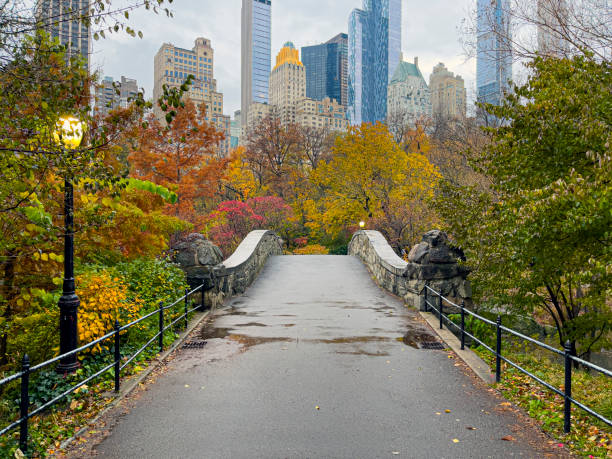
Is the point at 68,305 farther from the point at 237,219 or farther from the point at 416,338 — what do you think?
the point at 237,219

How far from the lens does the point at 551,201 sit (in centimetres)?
622

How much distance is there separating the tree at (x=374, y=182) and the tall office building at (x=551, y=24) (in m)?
13.1

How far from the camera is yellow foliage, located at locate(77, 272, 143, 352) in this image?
253 inches

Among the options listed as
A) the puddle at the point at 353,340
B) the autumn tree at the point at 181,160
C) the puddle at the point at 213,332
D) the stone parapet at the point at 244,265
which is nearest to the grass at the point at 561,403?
the puddle at the point at 353,340

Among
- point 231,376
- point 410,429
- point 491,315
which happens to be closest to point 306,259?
point 491,315

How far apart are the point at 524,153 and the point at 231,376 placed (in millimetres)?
6979

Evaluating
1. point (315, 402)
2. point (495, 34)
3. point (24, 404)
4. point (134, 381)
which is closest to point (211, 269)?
point (134, 381)

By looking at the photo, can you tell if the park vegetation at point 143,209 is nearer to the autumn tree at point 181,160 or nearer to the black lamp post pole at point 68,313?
the black lamp post pole at point 68,313

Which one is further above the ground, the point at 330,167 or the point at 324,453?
the point at 330,167

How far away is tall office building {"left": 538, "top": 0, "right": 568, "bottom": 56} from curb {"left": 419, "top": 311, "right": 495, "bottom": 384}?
6648mm

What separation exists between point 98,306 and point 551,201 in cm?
669

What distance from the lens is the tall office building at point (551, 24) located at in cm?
974

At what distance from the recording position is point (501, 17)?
10.8 metres

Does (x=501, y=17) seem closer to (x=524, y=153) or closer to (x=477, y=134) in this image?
(x=524, y=153)
